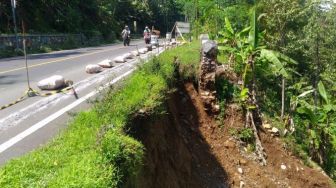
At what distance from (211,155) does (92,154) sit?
7.39 meters

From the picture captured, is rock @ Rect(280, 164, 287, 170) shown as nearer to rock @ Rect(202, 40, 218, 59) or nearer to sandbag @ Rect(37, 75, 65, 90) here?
rock @ Rect(202, 40, 218, 59)

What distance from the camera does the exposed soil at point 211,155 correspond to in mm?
9617

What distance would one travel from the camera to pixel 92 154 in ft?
15.5

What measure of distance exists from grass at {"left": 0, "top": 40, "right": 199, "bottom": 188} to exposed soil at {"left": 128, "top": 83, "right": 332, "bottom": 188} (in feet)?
6.55

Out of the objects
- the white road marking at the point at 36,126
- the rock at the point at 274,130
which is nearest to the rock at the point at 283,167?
the rock at the point at 274,130

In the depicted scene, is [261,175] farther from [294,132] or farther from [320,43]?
[320,43]

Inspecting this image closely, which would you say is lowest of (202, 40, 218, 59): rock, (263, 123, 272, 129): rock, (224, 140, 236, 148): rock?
(224, 140, 236, 148): rock

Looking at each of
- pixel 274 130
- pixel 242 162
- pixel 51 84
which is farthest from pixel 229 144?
pixel 51 84

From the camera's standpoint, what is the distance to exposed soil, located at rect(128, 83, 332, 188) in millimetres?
9617

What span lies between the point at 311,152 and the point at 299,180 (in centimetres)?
254

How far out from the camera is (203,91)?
41.8 ft

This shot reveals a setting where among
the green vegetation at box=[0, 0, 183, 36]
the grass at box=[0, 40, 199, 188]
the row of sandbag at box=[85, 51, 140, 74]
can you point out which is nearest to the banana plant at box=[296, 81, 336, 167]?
the row of sandbag at box=[85, 51, 140, 74]

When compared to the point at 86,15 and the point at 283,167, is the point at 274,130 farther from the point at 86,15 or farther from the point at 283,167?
the point at 86,15

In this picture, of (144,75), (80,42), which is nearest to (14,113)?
(144,75)
